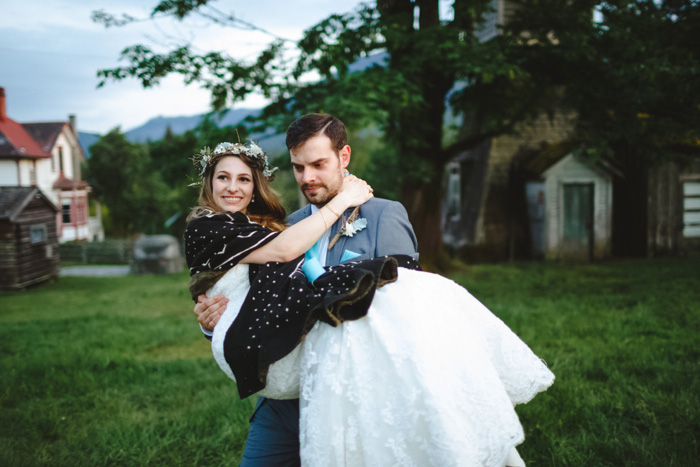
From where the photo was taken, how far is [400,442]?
1861 millimetres

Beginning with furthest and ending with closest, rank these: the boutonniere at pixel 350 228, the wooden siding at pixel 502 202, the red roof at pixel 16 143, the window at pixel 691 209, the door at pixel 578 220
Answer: the wooden siding at pixel 502 202 < the window at pixel 691 209 < the door at pixel 578 220 < the red roof at pixel 16 143 < the boutonniere at pixel 350 228

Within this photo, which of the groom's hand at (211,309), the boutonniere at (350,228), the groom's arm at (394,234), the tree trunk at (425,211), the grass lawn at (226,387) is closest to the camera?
the groom's hand at (211,309)

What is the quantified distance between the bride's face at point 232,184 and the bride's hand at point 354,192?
0.53 metres

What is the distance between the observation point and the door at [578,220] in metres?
16.1

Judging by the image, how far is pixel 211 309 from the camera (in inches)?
92.2

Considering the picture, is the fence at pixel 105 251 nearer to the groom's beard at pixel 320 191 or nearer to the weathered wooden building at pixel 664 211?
the weathered wooden building at pixel 664 211

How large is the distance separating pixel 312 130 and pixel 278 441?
1.61 m

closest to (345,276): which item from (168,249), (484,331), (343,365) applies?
(343,365)

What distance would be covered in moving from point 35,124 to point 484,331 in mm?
16184

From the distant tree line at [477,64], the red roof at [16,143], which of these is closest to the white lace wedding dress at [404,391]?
the distant tree line at [477,64]

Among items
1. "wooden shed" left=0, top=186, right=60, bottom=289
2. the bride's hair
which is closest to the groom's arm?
the bride's hair

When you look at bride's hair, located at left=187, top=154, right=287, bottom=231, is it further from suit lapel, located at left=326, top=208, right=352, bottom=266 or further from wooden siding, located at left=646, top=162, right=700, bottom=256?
wooden siding, located at left=646, top=162, right=700, bottom=256

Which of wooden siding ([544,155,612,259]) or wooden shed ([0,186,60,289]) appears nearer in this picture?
wooden shed ([0,186,60,289])

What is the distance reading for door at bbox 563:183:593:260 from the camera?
52.9ft
